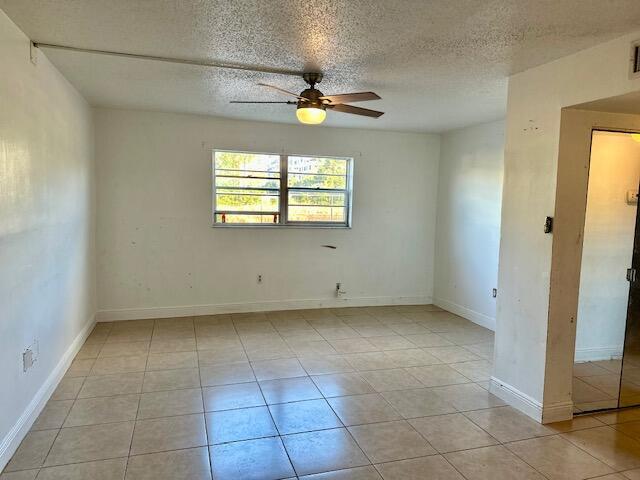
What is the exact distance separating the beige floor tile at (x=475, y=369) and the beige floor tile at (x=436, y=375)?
61mm

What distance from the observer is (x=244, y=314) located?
520 cm

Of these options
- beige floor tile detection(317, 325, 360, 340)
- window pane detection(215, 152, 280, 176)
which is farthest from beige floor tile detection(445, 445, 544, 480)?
window pane detection(215, 152, 280, 176)

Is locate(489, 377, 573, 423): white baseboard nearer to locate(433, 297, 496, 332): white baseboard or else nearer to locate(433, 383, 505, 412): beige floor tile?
locate(433, 383, 505, 412): beige floor tile

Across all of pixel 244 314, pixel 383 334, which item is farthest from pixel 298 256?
pixel 383 334

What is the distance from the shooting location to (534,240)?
2.81m

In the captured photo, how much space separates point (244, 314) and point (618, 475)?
3874mm

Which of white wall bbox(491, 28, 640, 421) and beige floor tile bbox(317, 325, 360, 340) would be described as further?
beige floor tile bbox(317, 325, 360, 340)

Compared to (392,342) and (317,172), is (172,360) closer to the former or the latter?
(392,342)

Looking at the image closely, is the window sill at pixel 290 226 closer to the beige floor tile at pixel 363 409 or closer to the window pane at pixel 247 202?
the window pane at pixel 247 202

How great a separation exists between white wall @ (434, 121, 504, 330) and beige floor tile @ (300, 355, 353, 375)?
2.05 meters

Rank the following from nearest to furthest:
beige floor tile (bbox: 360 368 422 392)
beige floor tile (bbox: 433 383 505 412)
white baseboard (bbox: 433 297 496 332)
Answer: beige floor tile (bbox: 433 383 505 412) → beige floor tile (bbox: 360 368 422 392) → white baseboard (bbox: 433 297 496 332)

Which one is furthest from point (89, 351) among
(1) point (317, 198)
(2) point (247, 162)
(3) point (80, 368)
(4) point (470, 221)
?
(4) point (470, 221)

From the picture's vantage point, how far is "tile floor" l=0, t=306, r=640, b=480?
7.34 ft

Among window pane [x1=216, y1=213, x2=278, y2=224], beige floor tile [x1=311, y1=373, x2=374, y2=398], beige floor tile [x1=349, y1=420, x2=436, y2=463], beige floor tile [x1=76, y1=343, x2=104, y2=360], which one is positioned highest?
window pane [x1=216, y1=213, x2=278, y2=224]
